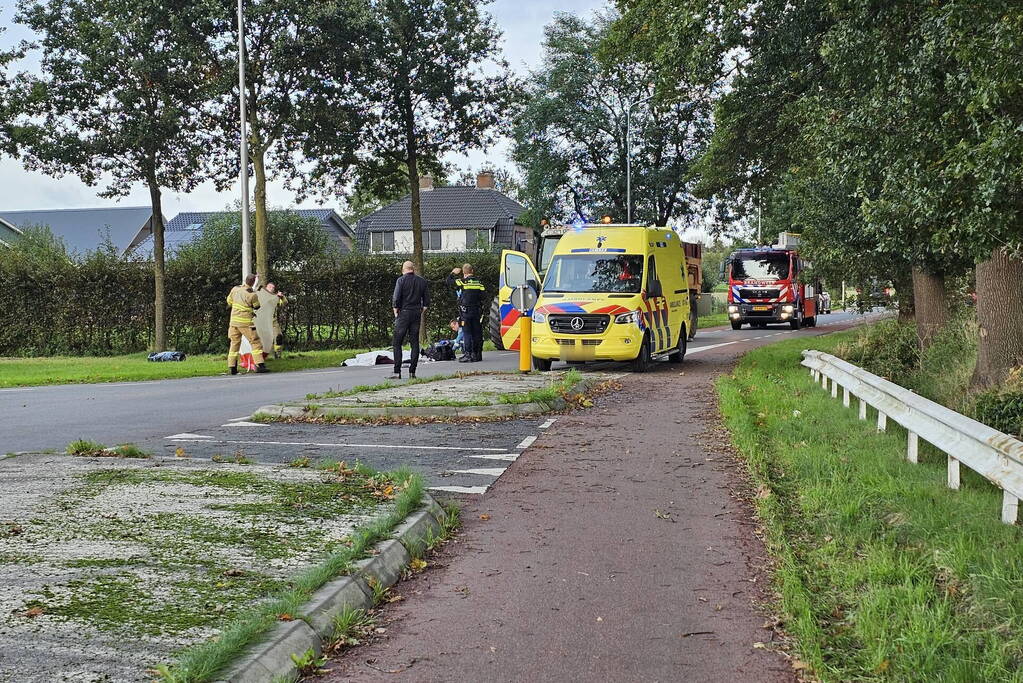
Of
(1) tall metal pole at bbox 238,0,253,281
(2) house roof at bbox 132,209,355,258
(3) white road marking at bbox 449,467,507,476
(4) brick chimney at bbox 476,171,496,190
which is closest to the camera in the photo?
(3) white road marking at bbox 449,467,507,476

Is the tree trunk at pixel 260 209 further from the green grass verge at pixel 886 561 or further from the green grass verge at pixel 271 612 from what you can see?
the green grass verge at pixel 271 612

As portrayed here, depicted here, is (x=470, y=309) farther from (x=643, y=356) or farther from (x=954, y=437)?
(x=954, y=437)

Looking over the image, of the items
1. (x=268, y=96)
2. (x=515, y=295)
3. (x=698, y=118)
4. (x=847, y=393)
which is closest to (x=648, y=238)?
(x=515, y=295)

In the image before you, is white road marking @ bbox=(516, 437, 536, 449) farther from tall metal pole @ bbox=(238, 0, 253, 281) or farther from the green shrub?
tall metal pole @ bbox=(238, 0, 253, 281)

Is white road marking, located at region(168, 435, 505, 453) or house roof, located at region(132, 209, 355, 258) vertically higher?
house roof, located at region(132, 209, 355, 258)

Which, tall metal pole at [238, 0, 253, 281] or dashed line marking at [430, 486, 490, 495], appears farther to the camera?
tall metal pole at [238, 0, 253, 281]

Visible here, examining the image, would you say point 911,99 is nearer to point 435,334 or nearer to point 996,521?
point 996,521

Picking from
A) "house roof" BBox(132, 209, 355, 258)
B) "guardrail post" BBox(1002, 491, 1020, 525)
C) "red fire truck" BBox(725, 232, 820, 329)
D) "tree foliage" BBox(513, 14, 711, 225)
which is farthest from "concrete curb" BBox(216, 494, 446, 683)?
"house roof" BBox(132, 209, 355, 258)

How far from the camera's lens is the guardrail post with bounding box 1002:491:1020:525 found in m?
6.09

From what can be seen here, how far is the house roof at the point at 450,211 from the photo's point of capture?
2857 inches

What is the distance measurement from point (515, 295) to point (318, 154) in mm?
8731

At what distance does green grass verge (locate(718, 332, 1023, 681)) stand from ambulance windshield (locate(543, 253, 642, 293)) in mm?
9494

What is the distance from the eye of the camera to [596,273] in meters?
19.4

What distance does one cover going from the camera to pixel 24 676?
12.3ft
